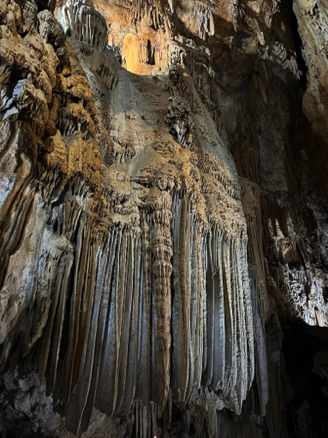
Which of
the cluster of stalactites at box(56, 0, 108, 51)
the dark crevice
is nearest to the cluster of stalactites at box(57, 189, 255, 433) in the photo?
the cluster of stalactites at box(56, 0, 108, 51)

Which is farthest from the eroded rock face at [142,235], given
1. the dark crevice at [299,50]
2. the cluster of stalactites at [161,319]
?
the dark crevice at [299,50]

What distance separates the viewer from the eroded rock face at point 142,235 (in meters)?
2.65

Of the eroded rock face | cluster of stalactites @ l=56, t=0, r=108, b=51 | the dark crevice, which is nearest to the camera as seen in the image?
the eroded rock face

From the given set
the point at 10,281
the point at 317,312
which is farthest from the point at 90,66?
the point at 317,312

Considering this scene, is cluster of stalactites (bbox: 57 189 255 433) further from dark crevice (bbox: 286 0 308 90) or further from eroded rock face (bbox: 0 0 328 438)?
dark crevice (bbox: 286 0 308 90)

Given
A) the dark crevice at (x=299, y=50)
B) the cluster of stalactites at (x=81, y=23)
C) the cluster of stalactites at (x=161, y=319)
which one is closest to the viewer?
the cluster of stalactites at (x=161, y=319)

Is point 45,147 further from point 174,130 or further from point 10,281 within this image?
point 174,130

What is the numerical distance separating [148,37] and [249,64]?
2.23 metres

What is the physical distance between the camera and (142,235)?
3539 millimetres

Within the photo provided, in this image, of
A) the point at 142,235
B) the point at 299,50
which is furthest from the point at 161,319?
the point at 299,50

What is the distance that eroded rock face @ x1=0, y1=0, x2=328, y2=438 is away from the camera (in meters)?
2.65

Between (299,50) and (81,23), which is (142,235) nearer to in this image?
(81,23)

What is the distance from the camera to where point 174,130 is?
4426mm

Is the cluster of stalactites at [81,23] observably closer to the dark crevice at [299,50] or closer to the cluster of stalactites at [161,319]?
the cluster of stalactites at [161,319]
